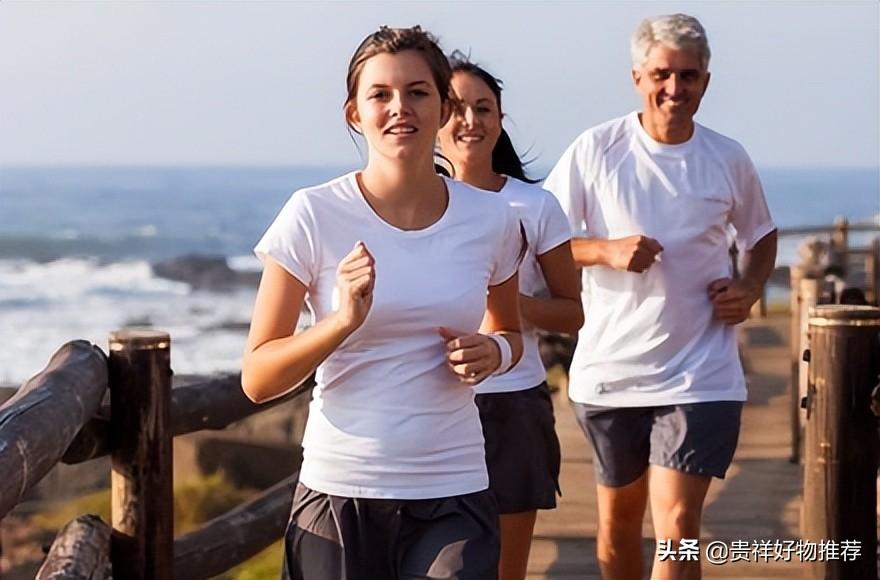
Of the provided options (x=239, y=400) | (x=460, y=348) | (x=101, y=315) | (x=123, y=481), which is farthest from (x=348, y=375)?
(x=101, y=315)

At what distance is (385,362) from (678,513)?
186 cm

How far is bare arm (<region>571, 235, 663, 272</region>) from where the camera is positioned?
4.68 meters

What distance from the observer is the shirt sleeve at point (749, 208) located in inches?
194

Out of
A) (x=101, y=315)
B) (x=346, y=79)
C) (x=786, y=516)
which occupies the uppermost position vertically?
(x=346, y=79)

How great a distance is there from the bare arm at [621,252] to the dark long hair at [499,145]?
0.28 metres

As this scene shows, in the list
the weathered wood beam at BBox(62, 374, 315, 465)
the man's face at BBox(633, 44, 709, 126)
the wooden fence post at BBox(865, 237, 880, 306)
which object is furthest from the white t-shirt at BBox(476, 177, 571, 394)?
the wooden fence post at BBox(865, 237, 880, 306)

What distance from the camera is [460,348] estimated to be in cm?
311

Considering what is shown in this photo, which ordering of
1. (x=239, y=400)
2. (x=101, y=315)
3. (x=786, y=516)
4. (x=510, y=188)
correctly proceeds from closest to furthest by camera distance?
(x=510, y=188), (x=239, y=400), (x=786, y=516), (x=101, y=315)

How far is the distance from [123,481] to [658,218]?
67.4 inches

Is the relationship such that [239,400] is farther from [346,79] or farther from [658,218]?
[346,79]

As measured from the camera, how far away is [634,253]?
4.67 metres

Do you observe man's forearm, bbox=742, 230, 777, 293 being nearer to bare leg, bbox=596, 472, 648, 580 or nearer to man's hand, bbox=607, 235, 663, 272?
man's hand, bbox=607, 235, 663, 272

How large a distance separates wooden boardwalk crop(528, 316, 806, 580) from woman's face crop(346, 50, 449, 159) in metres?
2.73

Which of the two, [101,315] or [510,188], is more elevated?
[510,188]
